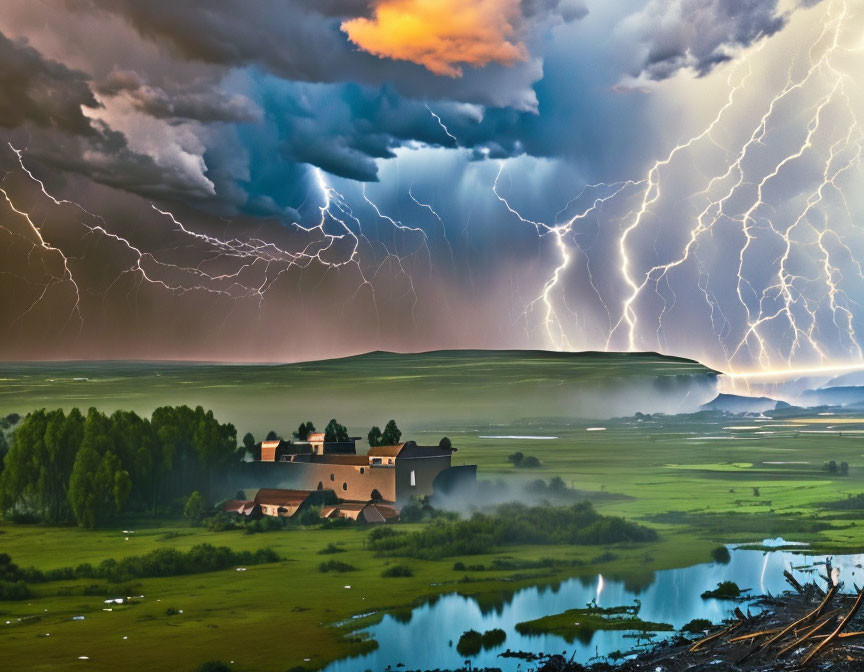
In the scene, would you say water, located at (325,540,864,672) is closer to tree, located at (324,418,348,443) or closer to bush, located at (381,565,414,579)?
bush, located at (381,565,414,579)

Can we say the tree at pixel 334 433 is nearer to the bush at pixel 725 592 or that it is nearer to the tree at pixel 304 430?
the tree at pixel 304 430

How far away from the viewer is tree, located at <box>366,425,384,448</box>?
2104 inches

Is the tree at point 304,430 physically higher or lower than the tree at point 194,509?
higher

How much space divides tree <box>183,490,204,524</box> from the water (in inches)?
786

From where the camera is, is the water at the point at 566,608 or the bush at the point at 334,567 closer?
the water at the point at 566,608

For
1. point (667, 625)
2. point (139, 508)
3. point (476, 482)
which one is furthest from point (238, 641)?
point (476, 482)

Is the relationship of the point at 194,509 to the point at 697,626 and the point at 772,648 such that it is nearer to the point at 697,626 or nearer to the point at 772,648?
the point at 697,626

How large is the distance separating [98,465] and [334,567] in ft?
58.0

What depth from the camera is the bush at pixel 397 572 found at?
30598 mm

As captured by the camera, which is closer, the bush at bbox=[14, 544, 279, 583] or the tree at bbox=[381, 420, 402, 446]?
the bush at bbox=[14, 544, 279, 583]

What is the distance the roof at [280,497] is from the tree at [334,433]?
282 inches

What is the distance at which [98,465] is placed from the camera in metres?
43.5

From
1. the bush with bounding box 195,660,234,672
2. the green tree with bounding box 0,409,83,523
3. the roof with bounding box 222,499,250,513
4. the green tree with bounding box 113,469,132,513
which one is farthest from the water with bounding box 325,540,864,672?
the green tree with bounding box 0,409,83,523

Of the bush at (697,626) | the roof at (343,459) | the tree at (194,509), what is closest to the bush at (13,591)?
the tree at (194,509)
